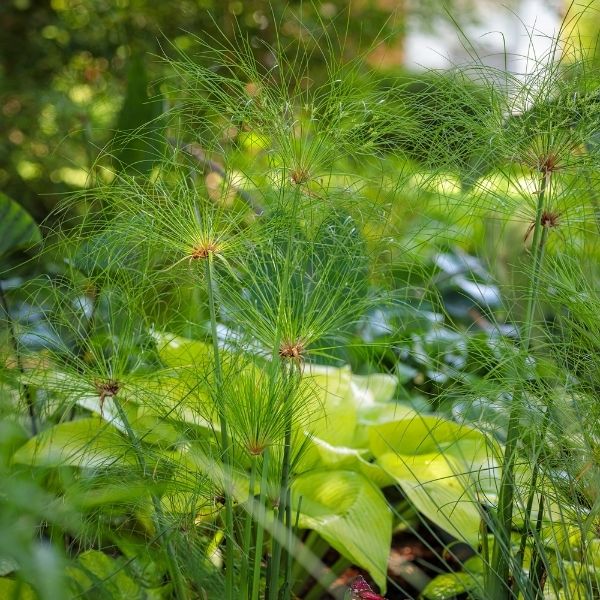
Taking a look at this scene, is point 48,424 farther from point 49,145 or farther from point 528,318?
point 49,145

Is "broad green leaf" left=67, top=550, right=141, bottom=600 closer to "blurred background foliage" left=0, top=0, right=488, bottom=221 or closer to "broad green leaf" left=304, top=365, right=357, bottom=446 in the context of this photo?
"broad green leaf" left=304, top=365, right=357, bottom=446

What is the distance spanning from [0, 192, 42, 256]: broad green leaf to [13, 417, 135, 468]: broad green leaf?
1.00 feet

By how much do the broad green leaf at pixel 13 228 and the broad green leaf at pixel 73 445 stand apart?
0.30 m

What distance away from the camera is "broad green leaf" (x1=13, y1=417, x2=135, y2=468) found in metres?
0.71


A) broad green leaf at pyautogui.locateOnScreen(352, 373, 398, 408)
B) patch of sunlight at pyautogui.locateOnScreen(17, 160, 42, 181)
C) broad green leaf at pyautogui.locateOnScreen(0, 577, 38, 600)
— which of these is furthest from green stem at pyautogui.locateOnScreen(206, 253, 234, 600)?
Result: patch of sunlight at pyautogui.locateOnScreen(17, 160, 42, 181)

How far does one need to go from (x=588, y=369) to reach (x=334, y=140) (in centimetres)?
24

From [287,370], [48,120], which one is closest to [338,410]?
[287,370]

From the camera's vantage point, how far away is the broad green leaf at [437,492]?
854 millimetres

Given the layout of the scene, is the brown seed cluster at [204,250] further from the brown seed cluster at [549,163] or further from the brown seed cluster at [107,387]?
the brown seed cluster at [549,163]

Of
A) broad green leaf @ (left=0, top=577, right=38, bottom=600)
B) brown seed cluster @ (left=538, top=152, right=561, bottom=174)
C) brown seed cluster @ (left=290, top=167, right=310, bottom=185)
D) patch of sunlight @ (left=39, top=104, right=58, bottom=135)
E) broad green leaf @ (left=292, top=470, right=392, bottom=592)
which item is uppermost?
patch of sunlight @ (left=39, top=104, right=58, bottom=135)

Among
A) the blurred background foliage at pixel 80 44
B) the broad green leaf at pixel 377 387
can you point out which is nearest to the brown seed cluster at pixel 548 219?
the broad green leaf at pixel 377 387

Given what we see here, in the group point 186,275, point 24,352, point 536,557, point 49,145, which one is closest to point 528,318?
point 536,557

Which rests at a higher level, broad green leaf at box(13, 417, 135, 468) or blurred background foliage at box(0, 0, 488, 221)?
blurred background foliage at box(0, 0, 488, 221)

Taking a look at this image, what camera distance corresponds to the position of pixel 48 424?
865 millimetres
